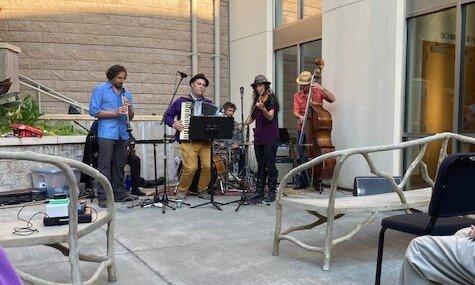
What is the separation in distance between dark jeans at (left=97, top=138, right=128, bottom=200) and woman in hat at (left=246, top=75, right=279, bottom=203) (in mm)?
1733

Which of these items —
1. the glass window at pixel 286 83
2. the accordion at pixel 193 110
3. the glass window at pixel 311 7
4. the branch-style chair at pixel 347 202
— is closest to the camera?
the branch-style chair at pixel 347 202

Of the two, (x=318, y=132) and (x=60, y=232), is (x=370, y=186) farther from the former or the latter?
(x=60, y=232)

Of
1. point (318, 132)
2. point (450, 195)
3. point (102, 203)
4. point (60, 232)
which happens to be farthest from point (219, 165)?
point (450, 195)

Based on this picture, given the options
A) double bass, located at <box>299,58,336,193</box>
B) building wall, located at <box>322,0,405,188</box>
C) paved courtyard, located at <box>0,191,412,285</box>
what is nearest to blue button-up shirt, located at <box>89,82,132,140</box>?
paved courtyard, located at <box>0,191,412,285</box>

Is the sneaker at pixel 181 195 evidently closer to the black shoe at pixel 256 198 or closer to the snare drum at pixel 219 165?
the snare drum at pixel 219 165

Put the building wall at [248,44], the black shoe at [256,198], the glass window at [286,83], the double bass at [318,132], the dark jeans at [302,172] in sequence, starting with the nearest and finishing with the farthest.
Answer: the black shoe at [256,198] → the double bass at [318,132] → the dark jeans at [302,172] → the glass window at [286,83] → the building wall at [248,44]

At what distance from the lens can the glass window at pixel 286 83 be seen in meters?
9.05

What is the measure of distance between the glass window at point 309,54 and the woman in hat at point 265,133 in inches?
96.9

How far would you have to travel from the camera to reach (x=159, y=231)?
15.5 feet

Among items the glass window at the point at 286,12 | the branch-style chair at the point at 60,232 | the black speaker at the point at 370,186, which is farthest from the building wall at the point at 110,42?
the branch-style chair at the point at 60,232

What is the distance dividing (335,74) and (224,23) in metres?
4.02

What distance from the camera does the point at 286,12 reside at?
9148mm

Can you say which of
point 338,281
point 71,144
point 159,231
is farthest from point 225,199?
point 338,281

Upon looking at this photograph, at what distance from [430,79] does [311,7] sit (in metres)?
2.96
